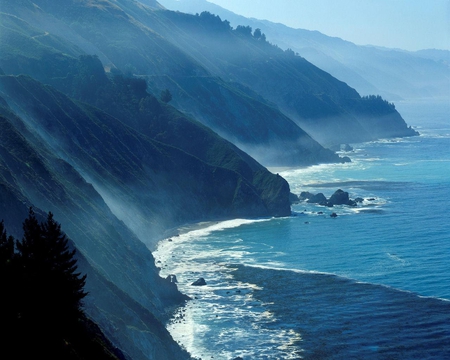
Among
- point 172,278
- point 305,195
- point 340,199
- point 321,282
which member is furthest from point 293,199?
point 172,278

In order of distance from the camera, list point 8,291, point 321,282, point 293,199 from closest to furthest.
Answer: point 8,291, point 321,282, point 293,199

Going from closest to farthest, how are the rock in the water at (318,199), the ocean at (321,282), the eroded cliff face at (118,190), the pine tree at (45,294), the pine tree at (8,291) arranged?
the pine tree at (8,291) < the pine tree at (45,294) < the eroded cliff face at (118,190) < the ocean at (321,282) < the rock in the water at (318,199)

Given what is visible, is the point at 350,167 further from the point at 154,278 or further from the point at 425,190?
the point at 154,278

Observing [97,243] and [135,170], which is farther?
[135,170]

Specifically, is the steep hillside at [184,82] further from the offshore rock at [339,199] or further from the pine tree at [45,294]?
the pine tree at [45,294]

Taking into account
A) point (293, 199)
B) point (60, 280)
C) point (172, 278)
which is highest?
point (293, 199)

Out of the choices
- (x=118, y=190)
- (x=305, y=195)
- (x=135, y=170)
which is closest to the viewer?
(x=118, y=190)

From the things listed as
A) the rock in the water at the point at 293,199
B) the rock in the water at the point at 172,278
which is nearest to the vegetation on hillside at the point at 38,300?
the rock in the water at the point at 172,278

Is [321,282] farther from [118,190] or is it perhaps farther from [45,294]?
[45,294]
